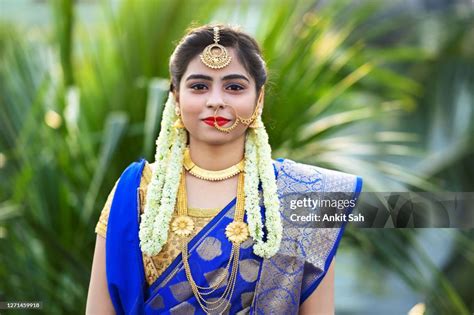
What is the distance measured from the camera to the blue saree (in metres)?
1.99

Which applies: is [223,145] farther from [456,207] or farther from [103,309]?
[456,207]

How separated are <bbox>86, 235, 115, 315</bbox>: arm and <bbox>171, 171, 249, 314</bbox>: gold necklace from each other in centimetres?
19

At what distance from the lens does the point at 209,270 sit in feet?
6.52

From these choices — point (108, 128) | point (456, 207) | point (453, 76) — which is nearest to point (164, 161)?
point (108, 128)

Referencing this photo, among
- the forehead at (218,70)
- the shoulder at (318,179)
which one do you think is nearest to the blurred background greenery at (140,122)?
the shoulder at (318,179)

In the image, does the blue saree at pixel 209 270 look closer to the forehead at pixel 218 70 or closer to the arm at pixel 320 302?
the arm at pixel 320 302

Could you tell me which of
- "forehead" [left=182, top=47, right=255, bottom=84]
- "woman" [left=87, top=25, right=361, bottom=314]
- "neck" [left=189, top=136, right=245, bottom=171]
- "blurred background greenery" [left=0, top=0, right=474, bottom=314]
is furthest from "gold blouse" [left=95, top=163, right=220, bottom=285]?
"blurred background greenery" [left=0, top=0, right=474, bottom=314]

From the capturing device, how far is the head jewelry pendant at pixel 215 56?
199 centimetres

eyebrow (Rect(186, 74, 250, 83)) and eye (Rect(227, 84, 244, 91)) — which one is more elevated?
eyebrow (Rect(186, 74, 250, 83))

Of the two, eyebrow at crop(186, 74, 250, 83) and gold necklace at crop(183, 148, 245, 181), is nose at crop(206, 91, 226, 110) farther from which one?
gold necklace at crop(183, 148, 245, 181)

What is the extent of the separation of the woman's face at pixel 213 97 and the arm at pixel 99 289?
0.36 metres

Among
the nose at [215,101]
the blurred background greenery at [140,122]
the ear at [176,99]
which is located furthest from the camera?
the blurred background greenery at [140,122]

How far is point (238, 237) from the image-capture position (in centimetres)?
200

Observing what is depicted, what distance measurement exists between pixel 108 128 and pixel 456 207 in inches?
50.3
